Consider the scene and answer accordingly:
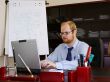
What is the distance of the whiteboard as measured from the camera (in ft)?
11.3

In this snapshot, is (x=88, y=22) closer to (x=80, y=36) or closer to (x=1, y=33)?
(x=80, y=36)

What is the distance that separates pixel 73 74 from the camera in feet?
4.20

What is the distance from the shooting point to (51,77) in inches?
50.2

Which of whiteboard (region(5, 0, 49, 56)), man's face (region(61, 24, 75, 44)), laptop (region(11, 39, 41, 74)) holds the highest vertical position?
whiteboard (region(5, 0, 49, 56))

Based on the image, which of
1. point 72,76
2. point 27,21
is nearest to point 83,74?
point 72,76

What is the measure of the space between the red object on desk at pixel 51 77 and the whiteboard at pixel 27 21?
7.03 ft

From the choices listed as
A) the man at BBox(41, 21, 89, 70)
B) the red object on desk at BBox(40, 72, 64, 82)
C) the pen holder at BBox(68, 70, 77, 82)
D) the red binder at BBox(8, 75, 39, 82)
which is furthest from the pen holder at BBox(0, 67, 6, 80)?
the man at BBox(41, 21, 89, 70)

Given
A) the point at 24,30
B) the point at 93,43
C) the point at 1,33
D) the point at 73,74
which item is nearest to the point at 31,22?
the point at 24,30

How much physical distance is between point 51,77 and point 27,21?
228 centimetres

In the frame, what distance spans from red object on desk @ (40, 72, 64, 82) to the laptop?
0.10 m

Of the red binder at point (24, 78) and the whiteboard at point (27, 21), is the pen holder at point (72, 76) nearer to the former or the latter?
the red binder at point (24, 78)

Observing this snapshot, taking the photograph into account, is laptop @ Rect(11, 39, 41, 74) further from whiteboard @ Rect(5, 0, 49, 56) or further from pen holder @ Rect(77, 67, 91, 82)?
whiteboard @ Rect(5, 0, 49, 56)

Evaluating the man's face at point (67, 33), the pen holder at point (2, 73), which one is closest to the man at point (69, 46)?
the man's face at point (67, 33)

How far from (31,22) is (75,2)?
76 centimetres
